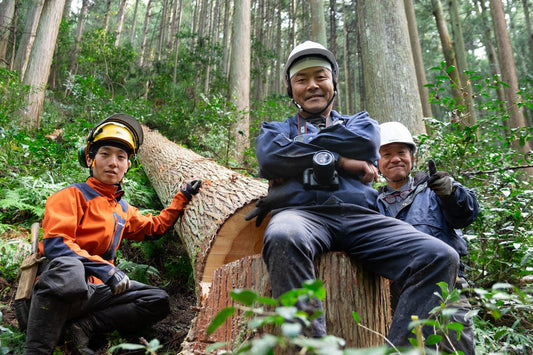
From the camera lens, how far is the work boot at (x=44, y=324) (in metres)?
2.81

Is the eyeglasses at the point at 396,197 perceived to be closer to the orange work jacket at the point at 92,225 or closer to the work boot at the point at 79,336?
the orange work jacket at the point at 92,225

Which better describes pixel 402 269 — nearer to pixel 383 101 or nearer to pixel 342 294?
pixel 342 294

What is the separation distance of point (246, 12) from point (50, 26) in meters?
5.63

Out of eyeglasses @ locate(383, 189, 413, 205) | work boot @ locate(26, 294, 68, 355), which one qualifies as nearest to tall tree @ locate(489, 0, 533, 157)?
eyeglasses @ locate(383, 189, 413, 205)

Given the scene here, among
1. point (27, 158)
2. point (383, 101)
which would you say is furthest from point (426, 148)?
point (27, 158)

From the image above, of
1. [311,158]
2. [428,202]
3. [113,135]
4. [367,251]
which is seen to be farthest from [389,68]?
[367,251]

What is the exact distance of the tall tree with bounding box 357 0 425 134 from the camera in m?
5.79

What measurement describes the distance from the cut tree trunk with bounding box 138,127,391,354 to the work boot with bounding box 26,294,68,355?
1055 millimetres

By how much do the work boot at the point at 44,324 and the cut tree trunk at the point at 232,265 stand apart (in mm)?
1055

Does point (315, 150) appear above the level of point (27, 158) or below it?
below

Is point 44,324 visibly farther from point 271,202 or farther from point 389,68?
point 389,68

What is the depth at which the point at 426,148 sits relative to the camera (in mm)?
4574

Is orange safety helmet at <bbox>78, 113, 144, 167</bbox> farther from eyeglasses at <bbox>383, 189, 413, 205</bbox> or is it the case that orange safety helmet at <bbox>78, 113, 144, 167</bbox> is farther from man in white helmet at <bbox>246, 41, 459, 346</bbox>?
eyeglasses at <bbox>383, 189, 413, 205</bbox>

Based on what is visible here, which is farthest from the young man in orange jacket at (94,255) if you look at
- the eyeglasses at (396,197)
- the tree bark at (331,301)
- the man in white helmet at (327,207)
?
the eyeglasses at (396,197)
